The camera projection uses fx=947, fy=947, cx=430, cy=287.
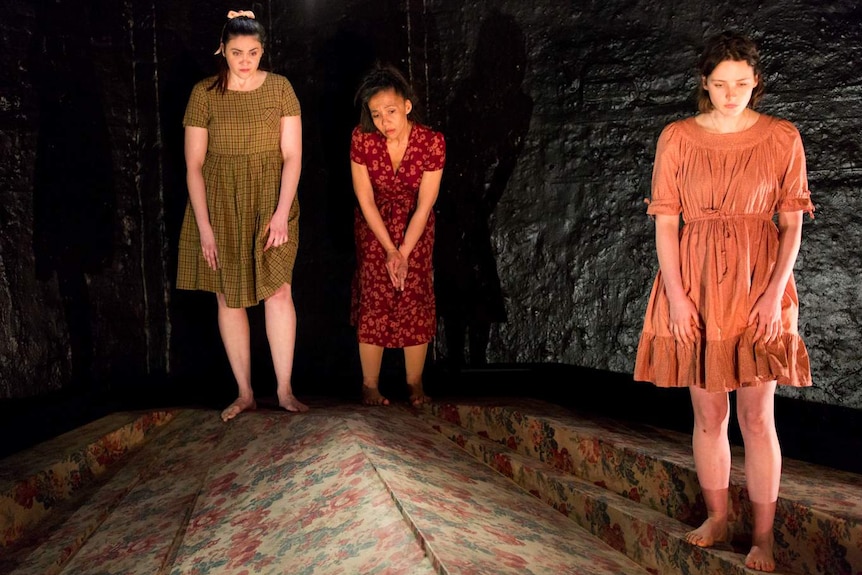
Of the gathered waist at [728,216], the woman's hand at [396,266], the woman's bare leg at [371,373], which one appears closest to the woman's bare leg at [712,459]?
the gathered waist at [728,216]

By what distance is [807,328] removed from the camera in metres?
4.09

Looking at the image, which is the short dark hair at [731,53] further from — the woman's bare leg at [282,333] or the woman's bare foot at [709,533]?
the woman's bare leg at [282,333]

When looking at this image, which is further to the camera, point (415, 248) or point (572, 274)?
point (572, 274)

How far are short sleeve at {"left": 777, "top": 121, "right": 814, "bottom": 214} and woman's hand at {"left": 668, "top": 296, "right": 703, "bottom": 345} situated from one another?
368 millimetres

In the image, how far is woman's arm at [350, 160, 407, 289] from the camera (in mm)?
3920

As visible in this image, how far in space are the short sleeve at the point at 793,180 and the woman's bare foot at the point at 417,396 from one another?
1.87 meters

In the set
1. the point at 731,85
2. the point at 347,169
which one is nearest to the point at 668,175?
the point at 731,85

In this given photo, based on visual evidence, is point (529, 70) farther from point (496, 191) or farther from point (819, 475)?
point (819, 475)

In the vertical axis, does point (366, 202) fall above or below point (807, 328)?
above

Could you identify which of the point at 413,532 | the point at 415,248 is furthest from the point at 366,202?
the point at 413,532

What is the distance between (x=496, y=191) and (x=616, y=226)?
0.64 metres

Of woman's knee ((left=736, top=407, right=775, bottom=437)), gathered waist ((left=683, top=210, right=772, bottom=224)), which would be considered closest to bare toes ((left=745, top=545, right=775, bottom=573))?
woman's knee ((left=736, top=407, right=775, bottom=437))

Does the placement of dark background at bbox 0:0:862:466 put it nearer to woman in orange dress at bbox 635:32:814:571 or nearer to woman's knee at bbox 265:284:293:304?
woman's knee at bbox 265:284:293:304

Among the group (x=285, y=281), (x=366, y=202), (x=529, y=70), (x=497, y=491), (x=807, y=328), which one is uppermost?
(x=529, y=70)
